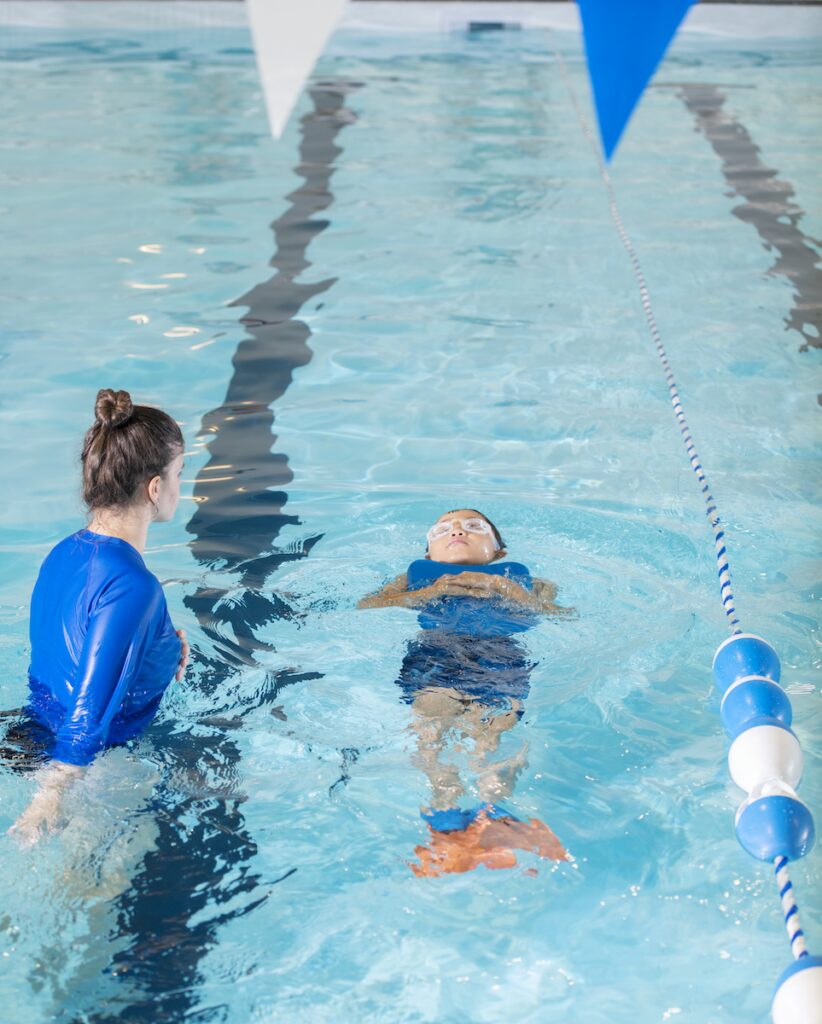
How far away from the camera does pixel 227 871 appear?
2.51 m

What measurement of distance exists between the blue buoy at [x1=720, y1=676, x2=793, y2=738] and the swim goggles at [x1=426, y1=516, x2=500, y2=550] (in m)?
1.43

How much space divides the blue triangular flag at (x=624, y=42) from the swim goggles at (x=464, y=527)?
1.43m

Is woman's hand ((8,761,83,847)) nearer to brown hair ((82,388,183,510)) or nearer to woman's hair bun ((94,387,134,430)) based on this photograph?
brown hair ((82,388,183,510))

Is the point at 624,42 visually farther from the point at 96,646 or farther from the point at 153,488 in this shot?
the point at 96,646

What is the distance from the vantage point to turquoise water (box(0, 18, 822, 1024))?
92.0 inches

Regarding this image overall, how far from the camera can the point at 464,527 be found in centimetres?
370

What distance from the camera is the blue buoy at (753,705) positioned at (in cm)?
229

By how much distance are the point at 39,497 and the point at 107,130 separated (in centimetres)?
600

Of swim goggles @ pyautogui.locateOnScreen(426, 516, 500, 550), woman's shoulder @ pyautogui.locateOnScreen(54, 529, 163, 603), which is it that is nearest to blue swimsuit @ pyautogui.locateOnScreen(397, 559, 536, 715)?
swim goggles @ pyautogui.locateOnScreen(426, 516, 500, 550)

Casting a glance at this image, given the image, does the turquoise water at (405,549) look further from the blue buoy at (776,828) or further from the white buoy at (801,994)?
the white buoy at (801,994)

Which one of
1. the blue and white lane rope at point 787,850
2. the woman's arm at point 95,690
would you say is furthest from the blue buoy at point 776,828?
the woman's arm at point 95,690

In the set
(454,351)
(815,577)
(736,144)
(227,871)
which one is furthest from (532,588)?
(736,144)

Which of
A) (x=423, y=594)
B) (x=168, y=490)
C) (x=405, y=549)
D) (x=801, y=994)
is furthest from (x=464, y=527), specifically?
(x=801, y=994)

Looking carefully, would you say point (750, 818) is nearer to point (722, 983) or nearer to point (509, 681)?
point (722, 983)
